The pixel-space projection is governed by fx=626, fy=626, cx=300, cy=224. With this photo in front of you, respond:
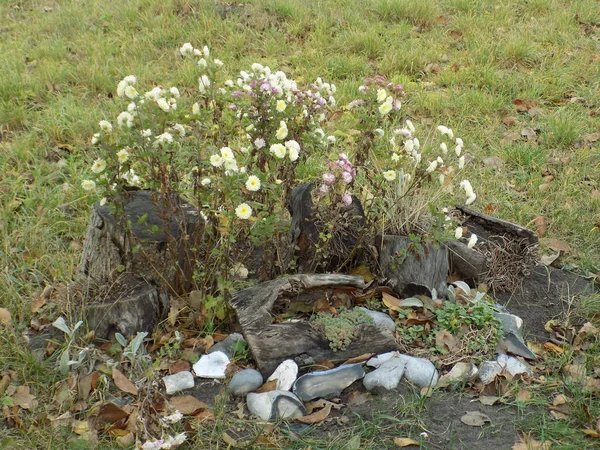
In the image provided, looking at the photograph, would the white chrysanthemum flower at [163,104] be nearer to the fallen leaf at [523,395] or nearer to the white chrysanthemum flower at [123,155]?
the white chrysanthemum flower at [123,155]

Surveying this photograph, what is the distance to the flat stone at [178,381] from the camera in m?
2.76

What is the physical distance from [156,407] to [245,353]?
0.49 meters

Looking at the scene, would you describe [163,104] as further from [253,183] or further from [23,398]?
[23,398]

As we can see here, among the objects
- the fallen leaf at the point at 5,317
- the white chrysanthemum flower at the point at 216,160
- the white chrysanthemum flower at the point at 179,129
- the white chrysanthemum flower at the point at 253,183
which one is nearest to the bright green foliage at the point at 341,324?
the white chrysanthemum flower at the point at 253,183

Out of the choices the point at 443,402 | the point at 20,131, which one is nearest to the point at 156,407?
the point at 443,402

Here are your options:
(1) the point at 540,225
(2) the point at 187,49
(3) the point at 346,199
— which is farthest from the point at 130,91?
(1) the point at 540,225

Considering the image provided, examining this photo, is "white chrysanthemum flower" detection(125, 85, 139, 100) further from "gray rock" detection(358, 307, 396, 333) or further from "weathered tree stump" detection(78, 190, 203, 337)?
"gray rock" detection(358, 307, 396, 333)

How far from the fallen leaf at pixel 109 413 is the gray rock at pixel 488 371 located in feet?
5.18

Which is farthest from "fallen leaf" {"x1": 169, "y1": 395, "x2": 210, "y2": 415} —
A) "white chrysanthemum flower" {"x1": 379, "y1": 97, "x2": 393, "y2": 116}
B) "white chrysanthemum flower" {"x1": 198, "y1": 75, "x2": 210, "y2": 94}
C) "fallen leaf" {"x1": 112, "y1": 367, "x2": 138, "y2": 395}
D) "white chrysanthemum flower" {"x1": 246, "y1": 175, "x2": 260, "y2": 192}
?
"white chrysanthemum flower" {"x1": 379, "y1": 97, "x2": 393, "y2": 116}

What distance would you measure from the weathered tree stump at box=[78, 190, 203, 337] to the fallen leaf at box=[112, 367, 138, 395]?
0.80 feet

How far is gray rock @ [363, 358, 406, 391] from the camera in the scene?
2.73m

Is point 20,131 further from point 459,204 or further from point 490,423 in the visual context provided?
point 490,423

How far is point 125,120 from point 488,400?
1982 mm

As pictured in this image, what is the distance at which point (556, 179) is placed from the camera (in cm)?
470
